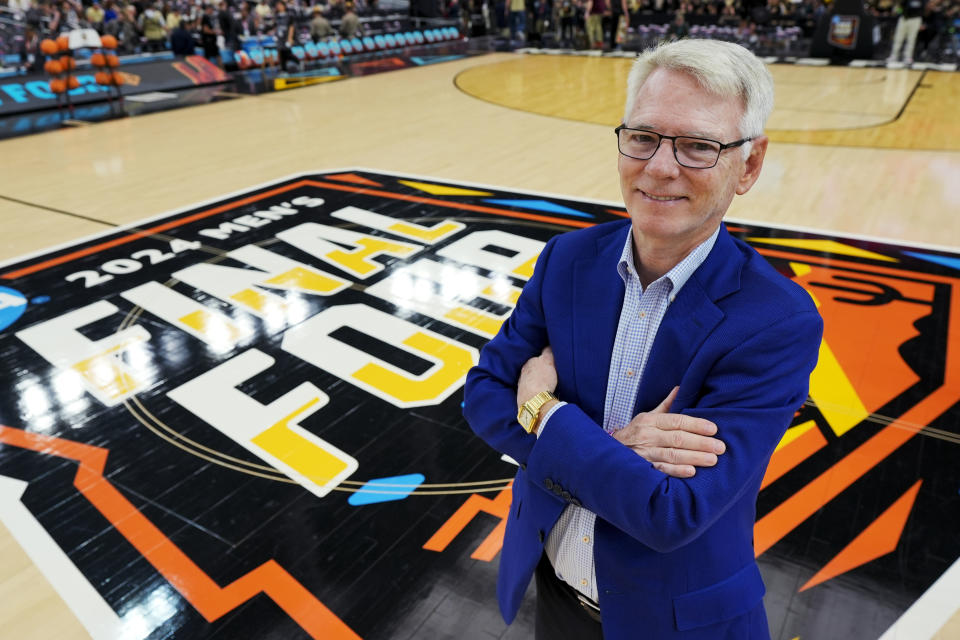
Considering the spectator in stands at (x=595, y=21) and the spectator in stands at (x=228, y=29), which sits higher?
the spectator in stands at (x=228, y=29)

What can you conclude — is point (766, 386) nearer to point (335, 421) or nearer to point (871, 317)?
point (335, 421)

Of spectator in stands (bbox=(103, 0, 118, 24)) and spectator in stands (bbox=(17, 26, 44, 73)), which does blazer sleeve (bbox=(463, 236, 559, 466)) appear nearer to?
spectator in stands (bbox=(17, 26, 44, 73))

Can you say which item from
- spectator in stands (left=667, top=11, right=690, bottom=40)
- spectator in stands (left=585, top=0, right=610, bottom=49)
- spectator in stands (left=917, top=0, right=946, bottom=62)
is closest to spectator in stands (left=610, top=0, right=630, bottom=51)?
spectator in stands (left=585, top=0, right=610, bottom=49)

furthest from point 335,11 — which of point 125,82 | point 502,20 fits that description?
point 125,82

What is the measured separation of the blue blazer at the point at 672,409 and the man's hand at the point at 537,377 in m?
0.03

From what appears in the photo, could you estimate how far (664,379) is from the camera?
4.13 ft

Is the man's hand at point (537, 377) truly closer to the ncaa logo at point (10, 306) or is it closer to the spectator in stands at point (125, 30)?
the ncaa logo at point (10, 306)

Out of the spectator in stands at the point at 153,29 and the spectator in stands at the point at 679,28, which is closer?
the spectator in stands at the point at 153,29

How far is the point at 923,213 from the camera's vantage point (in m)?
5.89

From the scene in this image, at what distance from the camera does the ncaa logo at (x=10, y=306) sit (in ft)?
14.3

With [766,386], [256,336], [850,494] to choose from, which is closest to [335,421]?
[256,336]

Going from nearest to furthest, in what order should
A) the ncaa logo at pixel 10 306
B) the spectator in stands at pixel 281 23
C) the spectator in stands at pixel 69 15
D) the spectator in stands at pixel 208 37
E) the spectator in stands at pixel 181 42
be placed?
the ncaa logo at pixel 10 306 → the spectator in stands at pixel 181 42 → the spectator in stands at pixel 208 37 → the spectator in stands at pixel 69 15 → the spectator in stands at pixel 281 23

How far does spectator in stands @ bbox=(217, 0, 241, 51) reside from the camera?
13719mm

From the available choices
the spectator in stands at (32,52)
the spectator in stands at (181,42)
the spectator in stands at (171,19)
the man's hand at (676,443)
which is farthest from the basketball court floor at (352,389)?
the spectator in stands at (171,19)
